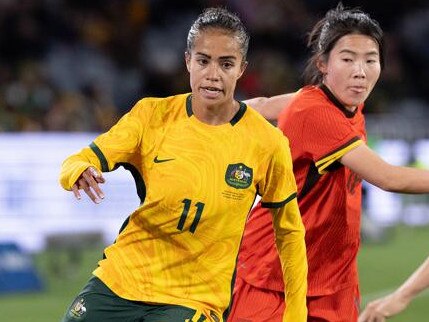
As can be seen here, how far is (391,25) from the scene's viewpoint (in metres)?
20.6

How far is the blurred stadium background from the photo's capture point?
1314cm

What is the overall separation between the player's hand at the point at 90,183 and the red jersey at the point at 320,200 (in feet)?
4.30

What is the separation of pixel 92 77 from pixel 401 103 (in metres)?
5.13

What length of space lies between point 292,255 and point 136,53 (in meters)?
13.5

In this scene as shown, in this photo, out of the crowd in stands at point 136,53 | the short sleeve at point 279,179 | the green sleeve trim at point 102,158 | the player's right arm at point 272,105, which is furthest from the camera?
the crowd in stands at point 136,53

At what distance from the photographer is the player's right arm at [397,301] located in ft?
18.4

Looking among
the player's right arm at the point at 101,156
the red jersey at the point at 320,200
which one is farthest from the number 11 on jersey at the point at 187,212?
the red jersey at the point at 320,200

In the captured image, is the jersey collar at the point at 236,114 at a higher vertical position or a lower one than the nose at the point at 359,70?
lower

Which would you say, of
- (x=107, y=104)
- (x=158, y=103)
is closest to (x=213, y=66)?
(x=158, y=103)

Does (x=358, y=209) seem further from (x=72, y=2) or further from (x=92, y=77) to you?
(x=72, y=2)

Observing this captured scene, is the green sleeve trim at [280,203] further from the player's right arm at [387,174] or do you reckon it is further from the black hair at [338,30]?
the black hair at [338,30]

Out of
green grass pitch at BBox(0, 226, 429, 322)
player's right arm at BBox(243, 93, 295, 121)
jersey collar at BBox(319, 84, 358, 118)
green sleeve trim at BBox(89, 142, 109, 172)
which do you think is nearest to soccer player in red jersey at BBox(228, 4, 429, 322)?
jersey collar at BBox(319, 84, 358, 118)

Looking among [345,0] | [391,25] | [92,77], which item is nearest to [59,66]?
[92,77]

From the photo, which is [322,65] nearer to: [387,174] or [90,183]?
[387,174]
